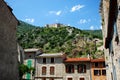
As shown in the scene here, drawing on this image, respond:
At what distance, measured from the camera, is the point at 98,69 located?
4516 centimetres

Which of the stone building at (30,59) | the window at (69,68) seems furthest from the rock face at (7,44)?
the stone building at (30,59)

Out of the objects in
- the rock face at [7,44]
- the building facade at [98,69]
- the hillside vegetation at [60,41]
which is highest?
the hillside vegetation at [60,41]

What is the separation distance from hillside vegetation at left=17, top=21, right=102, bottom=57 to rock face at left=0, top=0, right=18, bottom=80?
5386 cm

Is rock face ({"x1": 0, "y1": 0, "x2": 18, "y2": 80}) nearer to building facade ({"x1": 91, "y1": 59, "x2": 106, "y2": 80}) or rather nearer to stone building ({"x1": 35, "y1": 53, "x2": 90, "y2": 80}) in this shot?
stone building ({"x1": 35, "y1": 53, "x2": 90, "y2": 80})

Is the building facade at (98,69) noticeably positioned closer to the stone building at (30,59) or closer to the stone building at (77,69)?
the stone building at (77,69)

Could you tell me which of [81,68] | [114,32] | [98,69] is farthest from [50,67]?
→ [114,32]

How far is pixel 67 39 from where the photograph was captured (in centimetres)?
9588

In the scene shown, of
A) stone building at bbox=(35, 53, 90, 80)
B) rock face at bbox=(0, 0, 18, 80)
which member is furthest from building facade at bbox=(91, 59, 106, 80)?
rock face at bbox=(0, 0, 18, 80)

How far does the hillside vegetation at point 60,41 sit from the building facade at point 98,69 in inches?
1126

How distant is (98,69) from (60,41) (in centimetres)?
4821

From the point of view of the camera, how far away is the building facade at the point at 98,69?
44.7 meters

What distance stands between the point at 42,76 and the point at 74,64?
7.62 meters

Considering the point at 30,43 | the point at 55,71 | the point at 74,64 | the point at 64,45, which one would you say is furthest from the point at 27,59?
the point at 30,43

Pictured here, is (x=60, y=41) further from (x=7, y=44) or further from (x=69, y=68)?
(x=7, y=44)
